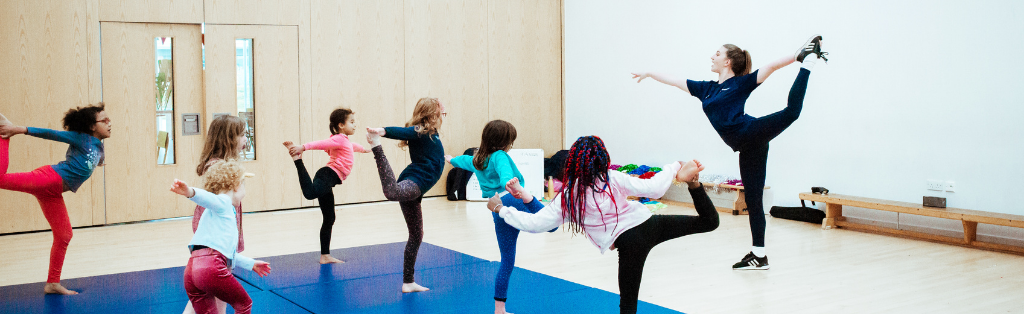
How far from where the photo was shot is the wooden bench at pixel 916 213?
532cm

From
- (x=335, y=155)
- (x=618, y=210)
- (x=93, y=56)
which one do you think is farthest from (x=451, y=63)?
(x=618, y=210)

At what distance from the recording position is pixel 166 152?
742cm

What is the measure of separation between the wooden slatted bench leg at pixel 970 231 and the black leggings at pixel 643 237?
3.58 metres

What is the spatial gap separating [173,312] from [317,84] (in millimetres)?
4761

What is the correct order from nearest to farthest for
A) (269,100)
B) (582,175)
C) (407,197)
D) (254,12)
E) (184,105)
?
(582,175) < (407,197) < (184,105) < (254,12) < (269,100)

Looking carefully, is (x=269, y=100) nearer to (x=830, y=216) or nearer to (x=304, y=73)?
(x=304, y=73)

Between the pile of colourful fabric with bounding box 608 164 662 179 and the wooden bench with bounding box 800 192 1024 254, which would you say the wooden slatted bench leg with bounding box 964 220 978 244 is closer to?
the wooden bench with bounding box 800 192 1024 254

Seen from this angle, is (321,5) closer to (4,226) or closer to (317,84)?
(317,84)

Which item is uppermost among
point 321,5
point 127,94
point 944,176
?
point 321,5

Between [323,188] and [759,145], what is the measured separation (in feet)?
8.54

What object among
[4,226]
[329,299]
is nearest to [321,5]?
[4,226]

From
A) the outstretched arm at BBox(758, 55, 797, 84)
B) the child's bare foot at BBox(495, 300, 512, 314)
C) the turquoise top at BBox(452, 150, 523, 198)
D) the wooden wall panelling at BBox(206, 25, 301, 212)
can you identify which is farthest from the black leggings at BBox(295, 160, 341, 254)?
the wooden wall panelling at BBox(206, 25, 301, 212)

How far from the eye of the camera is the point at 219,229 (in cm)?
285

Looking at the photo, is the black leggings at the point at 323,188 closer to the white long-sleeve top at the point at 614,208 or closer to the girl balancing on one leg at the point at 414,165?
the girl balancing on one leg at the point at 414,165
